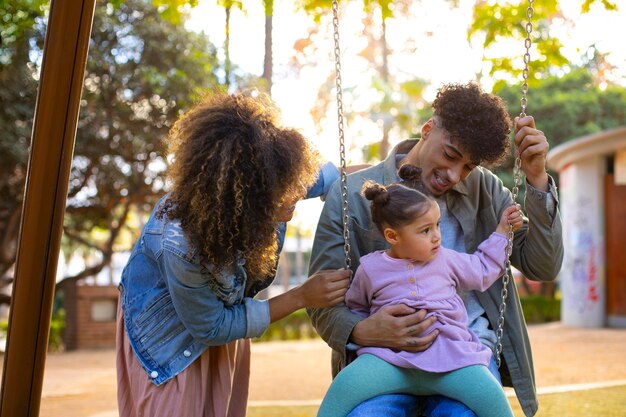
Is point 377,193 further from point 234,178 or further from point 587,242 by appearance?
point 587,242

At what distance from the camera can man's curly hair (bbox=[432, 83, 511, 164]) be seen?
339cm

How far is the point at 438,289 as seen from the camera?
314cm

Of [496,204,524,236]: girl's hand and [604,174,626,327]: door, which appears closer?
[496,204,524,236]: girl's hand

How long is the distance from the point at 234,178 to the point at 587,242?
573 inches

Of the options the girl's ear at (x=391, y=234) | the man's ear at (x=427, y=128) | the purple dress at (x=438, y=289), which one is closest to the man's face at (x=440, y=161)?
the man's ear at (x=427, y=128)

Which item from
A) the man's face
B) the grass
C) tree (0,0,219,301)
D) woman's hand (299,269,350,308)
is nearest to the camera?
woman's hand (299,269,350,308)

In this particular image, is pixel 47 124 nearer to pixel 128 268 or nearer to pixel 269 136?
pixel 128 268

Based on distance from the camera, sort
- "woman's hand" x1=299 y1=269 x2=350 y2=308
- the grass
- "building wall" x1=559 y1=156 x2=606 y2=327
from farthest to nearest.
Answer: "building wall" x1=559 y1=156 x2=606 y2=327, the grass, "woman's hand" x1=299 y1=269 x2=350 y2=308

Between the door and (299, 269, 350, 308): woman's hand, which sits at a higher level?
the door

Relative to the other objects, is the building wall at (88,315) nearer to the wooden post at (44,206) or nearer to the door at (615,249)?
the door at (615,249)

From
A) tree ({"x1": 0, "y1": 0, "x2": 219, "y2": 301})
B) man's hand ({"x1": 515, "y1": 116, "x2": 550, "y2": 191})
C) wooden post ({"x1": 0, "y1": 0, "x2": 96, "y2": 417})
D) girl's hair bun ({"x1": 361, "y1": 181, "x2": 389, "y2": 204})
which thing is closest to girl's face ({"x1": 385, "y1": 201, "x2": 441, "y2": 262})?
girl's hair bun ({"x1": 361, "y1": 181, "x2": 389, "y2": 204})

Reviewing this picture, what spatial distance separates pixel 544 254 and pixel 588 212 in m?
13.7

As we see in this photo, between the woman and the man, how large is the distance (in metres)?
0.26

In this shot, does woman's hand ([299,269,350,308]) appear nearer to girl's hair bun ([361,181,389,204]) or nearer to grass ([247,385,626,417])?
girl's hair bun ([361,181,389,204])
